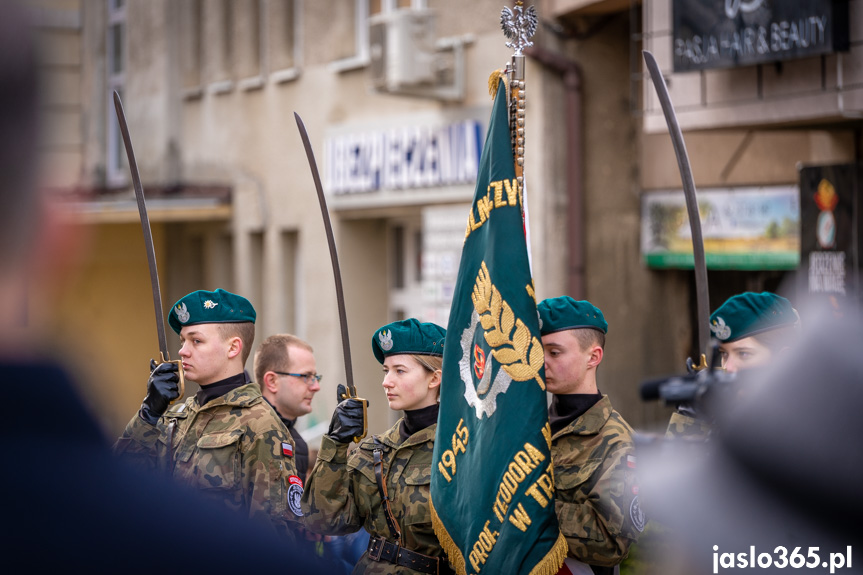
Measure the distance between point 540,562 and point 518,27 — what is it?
1.67m

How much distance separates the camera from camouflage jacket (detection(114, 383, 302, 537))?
162 inches

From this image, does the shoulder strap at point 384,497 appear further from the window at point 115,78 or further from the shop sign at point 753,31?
Result: the window at point 115,78

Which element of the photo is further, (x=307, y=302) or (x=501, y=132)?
(x=307, y=302)

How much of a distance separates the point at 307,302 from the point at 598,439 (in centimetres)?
1092

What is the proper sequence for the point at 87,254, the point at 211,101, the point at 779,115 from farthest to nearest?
the point at 211,101, the point at 779,115, the point at 87,254

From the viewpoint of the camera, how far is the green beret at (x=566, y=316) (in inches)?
144

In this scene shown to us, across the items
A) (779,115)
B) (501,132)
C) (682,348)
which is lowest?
(682,348)

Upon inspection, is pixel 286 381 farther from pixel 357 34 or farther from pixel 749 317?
pixel 357 34

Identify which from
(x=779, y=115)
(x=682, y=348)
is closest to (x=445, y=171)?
(x=682, y=348)

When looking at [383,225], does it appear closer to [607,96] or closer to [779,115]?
[607,96]

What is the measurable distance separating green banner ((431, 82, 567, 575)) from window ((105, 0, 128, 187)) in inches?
626

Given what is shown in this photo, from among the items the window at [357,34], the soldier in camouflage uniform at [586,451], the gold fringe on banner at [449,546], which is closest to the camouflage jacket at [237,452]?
the gold fringe on banner at [449,546]

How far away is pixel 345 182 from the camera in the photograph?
43.2ft

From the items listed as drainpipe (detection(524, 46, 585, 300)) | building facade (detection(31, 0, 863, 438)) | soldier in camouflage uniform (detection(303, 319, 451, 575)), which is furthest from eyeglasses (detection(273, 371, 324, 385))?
drainpipe (detection(524, 46, 585, 300))
